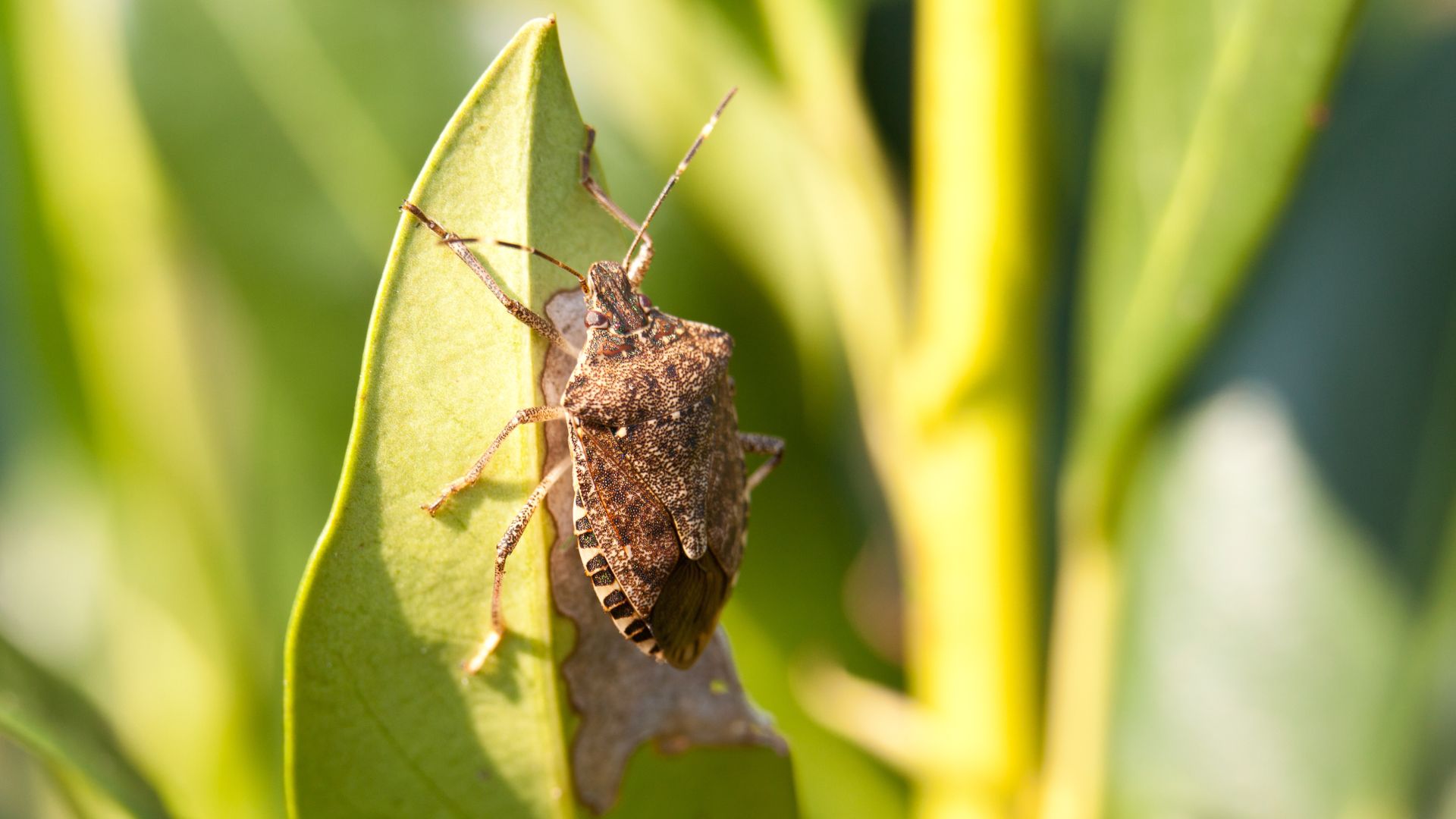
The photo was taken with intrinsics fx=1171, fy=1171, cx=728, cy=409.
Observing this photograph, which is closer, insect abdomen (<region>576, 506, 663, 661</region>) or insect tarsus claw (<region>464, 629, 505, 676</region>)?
insect tarsus claw (<region>464, 629, 505, 676</region>)

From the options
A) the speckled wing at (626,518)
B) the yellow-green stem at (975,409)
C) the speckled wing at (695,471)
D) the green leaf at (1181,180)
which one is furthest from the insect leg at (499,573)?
the green leaf at (1181,180)

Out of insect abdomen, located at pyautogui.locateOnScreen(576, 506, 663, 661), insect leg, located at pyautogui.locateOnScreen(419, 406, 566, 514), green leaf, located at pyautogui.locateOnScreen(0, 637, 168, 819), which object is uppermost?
insect leg, located at pyautogui.locateOnScreen(419, 406, 566, 514)

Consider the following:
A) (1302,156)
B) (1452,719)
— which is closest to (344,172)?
(1302,156)

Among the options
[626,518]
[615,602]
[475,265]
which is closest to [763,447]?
[626,518]

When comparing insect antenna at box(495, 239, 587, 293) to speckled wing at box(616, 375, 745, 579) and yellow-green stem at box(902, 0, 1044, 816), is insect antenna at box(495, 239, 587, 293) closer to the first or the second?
speckled wing at box(616, 375, 745, 579)

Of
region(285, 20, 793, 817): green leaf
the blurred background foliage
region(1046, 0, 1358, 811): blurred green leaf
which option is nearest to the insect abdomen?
region(285, 20, 793, 817): green leaf

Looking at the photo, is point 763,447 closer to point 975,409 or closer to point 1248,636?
point 975,409

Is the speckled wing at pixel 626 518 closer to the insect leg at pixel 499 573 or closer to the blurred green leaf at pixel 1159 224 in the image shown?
the insect leg at pixel 499 573
